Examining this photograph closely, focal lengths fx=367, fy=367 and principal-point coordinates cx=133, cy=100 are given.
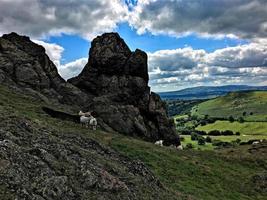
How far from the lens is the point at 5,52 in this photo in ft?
313

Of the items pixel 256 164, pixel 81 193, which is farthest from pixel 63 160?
pixel 256 164

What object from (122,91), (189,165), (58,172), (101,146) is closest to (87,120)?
(189,165)

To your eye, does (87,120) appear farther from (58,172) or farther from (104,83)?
(58,172)

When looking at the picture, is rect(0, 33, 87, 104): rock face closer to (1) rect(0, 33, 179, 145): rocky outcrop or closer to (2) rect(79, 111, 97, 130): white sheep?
(1) rect(0, 33, 179, 145): rocky outcrop

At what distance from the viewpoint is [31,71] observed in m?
92.1

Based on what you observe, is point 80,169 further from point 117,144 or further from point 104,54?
point 104,54

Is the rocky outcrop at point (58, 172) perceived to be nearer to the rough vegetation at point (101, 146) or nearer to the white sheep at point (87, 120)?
the rough vegetation at point (101, 146)

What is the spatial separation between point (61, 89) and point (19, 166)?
7056 cm

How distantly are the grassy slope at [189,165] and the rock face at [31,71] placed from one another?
1599 cm

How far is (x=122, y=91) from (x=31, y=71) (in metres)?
23.5

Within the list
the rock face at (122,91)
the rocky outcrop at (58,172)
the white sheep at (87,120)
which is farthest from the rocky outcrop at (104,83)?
the rocky outcrop at (58,172)

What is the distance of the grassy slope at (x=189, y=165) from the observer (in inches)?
1936

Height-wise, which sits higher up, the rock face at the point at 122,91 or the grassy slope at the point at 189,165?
the rock face at the point at 122,91

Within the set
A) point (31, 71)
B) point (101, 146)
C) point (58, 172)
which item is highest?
point (31, 71)
